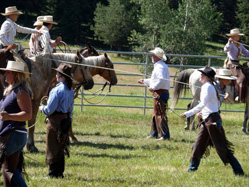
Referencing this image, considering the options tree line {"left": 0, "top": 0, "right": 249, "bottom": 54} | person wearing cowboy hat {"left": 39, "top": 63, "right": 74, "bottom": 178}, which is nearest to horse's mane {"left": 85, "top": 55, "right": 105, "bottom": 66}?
person wearing cowboy hat {"left": 39, "top": 63, "right": 74, "bottom": 178}

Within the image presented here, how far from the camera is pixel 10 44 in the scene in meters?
10.3

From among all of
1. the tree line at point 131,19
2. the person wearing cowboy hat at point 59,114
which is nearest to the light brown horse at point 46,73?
the person wearing cowboy hat at point 59,114

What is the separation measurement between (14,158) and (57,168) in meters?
1.66

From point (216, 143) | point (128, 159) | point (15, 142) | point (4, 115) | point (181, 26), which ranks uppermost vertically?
point (4, 115)

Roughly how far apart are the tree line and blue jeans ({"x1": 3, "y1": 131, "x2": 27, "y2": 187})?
39062mm

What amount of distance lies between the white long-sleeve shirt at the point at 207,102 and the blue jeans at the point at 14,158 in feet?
9.87

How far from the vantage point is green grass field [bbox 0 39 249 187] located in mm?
7938

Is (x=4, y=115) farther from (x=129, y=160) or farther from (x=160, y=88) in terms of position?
(x=160, y=88)

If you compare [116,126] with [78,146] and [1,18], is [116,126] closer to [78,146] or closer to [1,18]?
[78,146]

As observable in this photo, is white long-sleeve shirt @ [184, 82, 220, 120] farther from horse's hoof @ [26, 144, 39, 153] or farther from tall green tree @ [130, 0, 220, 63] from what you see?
tall green tree @ [130, 0, 220, 63]

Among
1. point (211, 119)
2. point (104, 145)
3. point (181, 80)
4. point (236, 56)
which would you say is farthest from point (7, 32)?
point (236, 56)

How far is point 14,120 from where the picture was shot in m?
6.07

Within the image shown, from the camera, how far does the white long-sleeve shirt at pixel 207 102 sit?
8.16m

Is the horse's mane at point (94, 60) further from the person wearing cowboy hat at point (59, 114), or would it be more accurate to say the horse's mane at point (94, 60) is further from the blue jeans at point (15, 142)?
the blue jeans at point (15, 142)
